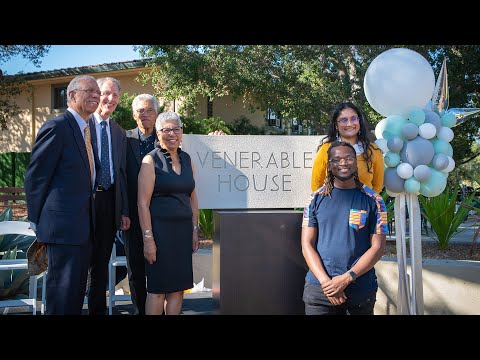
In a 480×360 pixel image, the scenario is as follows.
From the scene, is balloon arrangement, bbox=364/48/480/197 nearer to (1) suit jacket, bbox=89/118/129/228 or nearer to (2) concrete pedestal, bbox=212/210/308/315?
(2) concrete pedestal, bbox=212/210/308/315

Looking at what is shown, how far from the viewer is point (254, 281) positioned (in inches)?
150

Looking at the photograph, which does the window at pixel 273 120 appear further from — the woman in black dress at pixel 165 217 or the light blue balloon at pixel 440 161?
the woman in black dress at pixel 165 217

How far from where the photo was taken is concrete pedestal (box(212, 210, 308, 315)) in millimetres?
3797

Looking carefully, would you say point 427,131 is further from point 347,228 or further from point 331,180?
point 347,228

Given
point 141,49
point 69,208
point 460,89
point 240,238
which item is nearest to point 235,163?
point 240,238

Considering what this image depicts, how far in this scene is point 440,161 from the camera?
396cm

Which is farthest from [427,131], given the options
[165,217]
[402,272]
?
[165,217]

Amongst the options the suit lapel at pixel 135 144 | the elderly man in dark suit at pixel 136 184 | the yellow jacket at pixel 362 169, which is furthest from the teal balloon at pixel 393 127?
the suit lapel at pixel 135 144

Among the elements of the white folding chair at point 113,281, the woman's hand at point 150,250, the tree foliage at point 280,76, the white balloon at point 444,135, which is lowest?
the white folding chair at point 113,281

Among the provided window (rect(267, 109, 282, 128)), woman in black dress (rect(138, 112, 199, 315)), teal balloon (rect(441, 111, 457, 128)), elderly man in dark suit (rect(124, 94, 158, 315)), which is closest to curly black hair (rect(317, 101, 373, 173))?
teal balloon (rect(441, 111, 457, 128))

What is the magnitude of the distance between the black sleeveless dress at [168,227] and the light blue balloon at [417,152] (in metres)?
1.60

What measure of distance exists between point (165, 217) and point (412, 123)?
193 centimetres

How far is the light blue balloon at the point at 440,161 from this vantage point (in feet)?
13.0

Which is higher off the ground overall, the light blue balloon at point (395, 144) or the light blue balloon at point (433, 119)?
the light blue balloon at point (433, 119)
